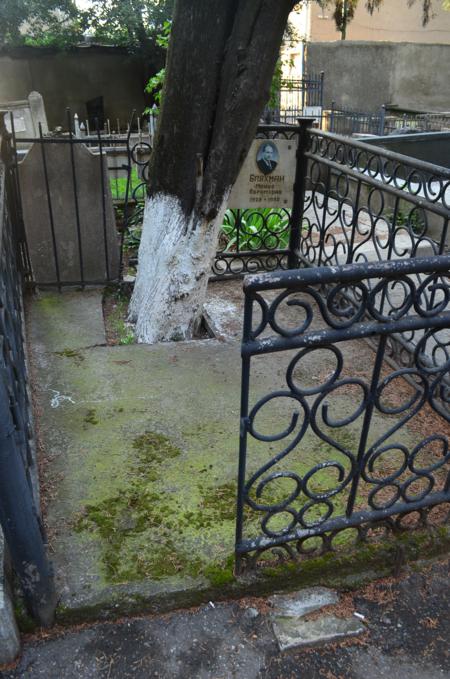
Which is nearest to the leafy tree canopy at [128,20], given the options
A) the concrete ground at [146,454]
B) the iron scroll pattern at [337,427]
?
the concrete ground at [146,454]

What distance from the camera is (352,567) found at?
88.3 inches

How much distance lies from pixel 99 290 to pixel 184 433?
7.22 feet

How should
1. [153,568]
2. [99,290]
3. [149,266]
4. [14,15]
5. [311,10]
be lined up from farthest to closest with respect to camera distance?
[311,10] → [14,15] → [99,290] → [149,266] → [153,568]

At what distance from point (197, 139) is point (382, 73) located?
61.8 feet

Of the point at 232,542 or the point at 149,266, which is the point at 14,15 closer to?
the point at 149,266

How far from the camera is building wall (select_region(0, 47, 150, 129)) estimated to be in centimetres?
1783

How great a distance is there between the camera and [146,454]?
279cm

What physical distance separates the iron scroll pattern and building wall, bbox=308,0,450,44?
22.5 metres

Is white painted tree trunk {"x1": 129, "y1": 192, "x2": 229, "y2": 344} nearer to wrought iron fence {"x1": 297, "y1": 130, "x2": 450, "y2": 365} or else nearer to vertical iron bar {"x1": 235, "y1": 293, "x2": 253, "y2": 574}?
wrought iron fence {"x1": 297, "y1": 130, "x2": 450, "y2": 365}

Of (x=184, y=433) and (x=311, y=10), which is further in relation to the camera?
(x=311, y=10)

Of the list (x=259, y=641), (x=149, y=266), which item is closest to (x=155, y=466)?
(x=259, y=641)

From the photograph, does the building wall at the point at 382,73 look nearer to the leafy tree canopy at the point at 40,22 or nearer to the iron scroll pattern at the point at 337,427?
the leafy tree canopy at the point at 40,22

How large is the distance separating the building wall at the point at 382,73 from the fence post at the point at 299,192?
1682 centimetres

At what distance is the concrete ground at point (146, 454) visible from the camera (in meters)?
2.13
